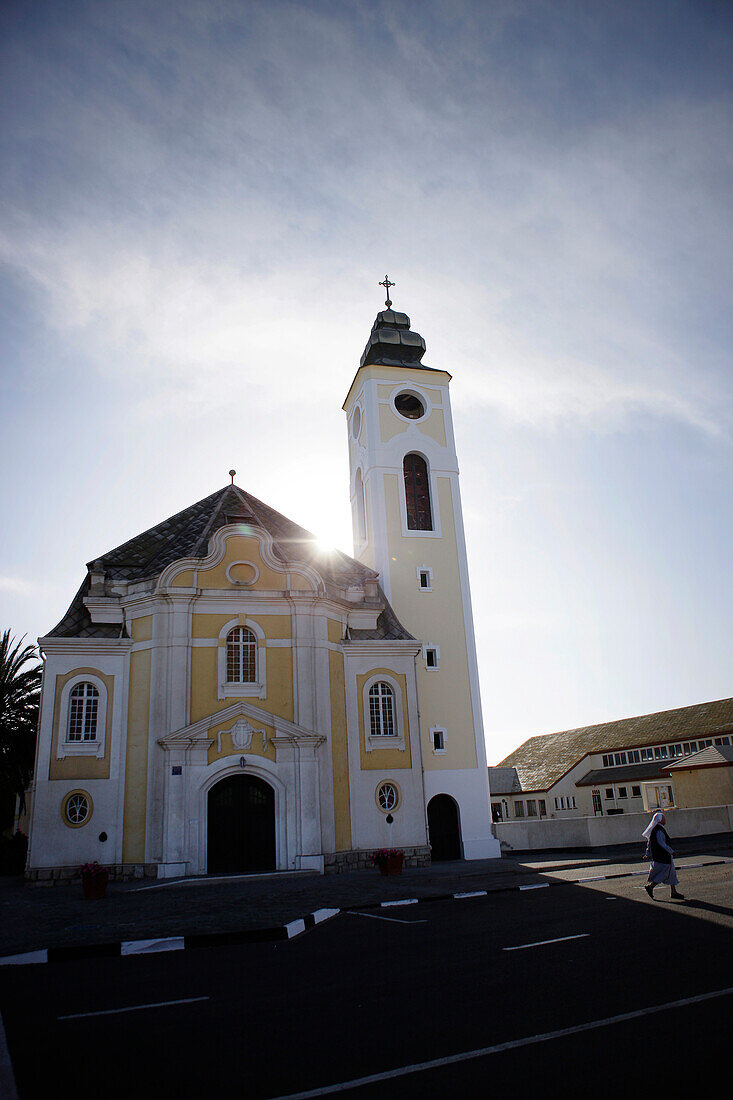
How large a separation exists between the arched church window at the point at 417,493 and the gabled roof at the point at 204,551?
3.24 m

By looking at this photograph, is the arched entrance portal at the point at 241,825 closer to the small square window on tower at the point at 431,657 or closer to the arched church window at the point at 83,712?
the arched church window at the point at 83,712

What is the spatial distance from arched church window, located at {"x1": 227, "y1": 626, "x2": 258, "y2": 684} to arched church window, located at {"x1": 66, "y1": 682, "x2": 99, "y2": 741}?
15.4 feet

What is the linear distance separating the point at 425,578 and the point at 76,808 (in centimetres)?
1657

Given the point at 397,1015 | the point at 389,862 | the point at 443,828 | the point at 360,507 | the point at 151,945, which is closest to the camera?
the point at 397,1015

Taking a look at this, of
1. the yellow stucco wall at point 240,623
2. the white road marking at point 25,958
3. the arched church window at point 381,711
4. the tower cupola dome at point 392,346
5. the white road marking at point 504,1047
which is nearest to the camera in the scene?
the white road marking at point 504,1047

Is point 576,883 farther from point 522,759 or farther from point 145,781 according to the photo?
point 522,759

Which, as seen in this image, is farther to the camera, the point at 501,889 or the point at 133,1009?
the point at 501,889

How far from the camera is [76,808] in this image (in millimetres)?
25812

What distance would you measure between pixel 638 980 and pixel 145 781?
2057 cm

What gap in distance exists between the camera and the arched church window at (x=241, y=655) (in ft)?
89.9

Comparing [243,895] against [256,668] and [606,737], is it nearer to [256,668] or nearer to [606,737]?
[256,668]

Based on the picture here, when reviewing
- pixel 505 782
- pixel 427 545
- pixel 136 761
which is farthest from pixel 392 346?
pixel 505 782

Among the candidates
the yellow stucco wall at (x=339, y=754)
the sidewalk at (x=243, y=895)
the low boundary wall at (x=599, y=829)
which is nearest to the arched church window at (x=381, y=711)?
the yellow stucco wall at (x=339, y=754)

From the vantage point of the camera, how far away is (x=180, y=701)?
86.0 ft
